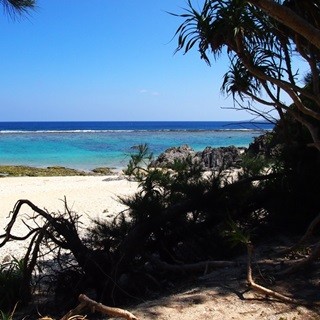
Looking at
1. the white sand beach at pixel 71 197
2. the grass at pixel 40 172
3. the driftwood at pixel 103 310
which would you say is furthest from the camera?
the grass at pixel 40 172

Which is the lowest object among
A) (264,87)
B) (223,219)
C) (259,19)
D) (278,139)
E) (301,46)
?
(223,219)

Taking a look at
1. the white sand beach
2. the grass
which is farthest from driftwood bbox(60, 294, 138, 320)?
the grass

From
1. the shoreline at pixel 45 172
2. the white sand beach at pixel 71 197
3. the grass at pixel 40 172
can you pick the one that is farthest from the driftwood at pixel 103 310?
the grass at pixel 40 172

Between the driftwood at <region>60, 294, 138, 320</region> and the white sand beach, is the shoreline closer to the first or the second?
the white sand beach

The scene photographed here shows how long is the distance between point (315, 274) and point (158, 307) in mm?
1291

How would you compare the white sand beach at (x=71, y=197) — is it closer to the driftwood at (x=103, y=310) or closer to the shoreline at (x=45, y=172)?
the driftwood at (x=103, y=310)

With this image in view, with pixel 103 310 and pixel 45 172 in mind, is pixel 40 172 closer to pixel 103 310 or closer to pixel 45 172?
pixel 45 172

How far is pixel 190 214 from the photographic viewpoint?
5.06 m

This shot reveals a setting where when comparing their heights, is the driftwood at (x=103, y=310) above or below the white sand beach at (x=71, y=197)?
above

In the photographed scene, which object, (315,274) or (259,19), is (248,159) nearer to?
(259,19)

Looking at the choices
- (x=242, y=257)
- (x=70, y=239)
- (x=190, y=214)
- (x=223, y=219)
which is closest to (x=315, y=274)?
(x=242, y=257)

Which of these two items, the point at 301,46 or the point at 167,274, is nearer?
the point at 301,46

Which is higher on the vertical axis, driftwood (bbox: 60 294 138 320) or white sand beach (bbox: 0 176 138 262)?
driftwood (bbox: 60 294 138 320)

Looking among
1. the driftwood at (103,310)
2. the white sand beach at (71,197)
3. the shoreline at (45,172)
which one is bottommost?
the shoreline at (45,172)
